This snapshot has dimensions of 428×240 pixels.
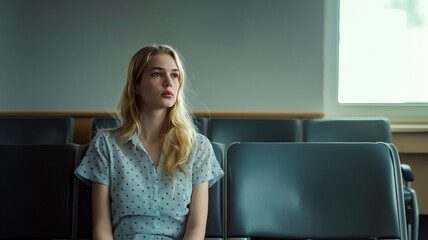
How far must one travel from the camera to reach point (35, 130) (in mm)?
2906

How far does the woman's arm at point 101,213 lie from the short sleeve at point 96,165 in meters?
0.03

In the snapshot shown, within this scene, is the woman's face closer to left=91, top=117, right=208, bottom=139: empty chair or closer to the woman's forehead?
the woman's forehead

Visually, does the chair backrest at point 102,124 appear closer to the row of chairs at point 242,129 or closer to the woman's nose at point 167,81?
the row of chairs at point 242,129

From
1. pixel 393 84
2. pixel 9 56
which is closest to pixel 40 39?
pixel 9 56

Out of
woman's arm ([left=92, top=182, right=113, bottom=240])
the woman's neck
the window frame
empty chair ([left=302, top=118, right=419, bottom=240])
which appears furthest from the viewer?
the window frame

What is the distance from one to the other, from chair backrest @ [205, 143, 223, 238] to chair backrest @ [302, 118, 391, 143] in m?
1.48

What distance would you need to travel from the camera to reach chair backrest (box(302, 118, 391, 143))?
2.83m

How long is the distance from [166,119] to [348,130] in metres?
1.59

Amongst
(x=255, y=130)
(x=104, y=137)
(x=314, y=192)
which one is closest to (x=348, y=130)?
(x=255, y=130)

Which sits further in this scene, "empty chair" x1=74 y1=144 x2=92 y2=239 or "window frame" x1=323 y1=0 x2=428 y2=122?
"window frame" x1=323 y1=0 x2=428 y2=122

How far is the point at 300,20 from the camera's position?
3.37 meters

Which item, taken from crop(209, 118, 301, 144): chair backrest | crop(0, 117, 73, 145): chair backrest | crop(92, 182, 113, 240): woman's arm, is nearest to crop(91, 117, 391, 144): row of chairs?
crop(209, 118, 301, 144): chair backrest

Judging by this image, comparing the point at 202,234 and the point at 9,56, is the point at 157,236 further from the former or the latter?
the point at 9,56

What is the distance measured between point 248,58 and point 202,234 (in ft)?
7.12
